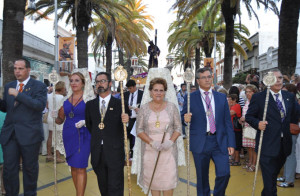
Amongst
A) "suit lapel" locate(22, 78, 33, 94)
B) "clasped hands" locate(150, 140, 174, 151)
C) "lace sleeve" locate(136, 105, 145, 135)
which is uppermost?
"suit lapel" locate(22, 78, 33, 94)

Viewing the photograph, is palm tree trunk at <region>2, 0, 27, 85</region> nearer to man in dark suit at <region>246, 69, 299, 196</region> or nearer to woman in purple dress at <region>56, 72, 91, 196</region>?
woman in purple dress at <region>56, 72, 91, 196</region>

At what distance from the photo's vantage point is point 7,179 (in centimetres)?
371

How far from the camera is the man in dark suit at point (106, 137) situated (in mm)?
3461

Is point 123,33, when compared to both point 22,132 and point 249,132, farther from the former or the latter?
point 22,132

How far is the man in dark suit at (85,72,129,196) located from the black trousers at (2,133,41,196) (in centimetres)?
95

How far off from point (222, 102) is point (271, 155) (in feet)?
3.34

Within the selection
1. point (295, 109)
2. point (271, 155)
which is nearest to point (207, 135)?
point (271, 155)

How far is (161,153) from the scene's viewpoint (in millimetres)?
3500

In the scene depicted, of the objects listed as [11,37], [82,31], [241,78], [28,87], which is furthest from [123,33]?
[241,78]

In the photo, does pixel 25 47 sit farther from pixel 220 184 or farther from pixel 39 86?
pixel 220 184

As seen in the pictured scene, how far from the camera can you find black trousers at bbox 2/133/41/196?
12.0 ft

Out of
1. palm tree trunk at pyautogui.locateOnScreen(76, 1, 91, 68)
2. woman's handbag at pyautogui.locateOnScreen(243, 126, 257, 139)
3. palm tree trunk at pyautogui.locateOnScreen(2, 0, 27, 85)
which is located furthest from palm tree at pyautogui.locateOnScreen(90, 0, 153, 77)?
woman's handbag at pyautogui.locateOnScreen(243, 126, 257, 139)

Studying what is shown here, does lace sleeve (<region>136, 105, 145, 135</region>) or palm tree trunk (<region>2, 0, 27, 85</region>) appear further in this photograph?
Result: palm tree trunk (<region>2, 0, 27, 85</region>)

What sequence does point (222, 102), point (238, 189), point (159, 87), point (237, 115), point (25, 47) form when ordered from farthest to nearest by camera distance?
point (25, 47) < point (237, 115) < point (238, 189) < point (222, 102) < point (159, 87)
